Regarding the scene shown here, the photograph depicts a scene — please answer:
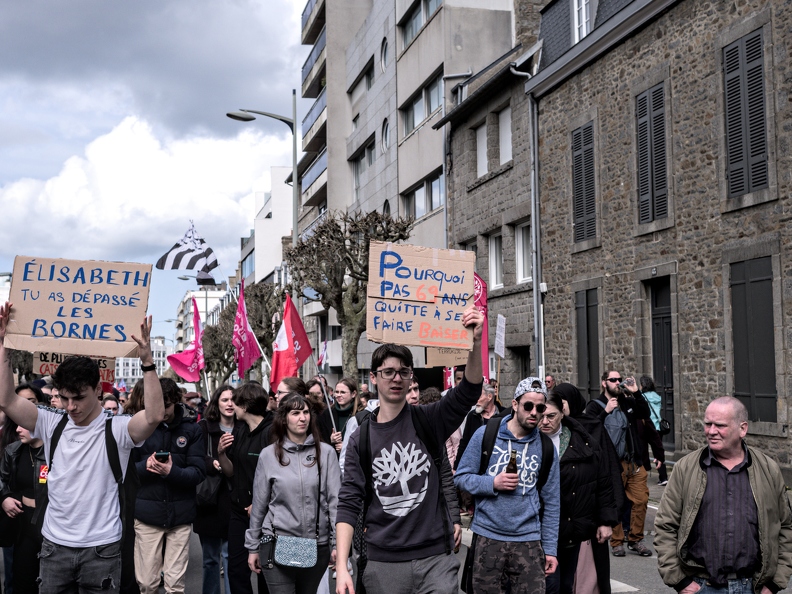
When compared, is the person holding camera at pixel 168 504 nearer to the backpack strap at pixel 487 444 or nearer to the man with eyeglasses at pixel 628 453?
the backpack strap at pixel 487 444

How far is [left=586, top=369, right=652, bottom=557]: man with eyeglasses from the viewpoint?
1038 cm

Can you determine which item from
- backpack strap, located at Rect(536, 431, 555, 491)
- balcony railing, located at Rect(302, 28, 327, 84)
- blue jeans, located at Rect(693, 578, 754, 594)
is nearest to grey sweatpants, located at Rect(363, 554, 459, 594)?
backpack strap, located at Rect(536, 431, 555, 491)

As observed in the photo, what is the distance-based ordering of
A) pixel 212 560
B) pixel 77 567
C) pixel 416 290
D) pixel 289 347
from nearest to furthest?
1. pixel 77 567
2. pixel 416 290
3. pixel 212 560
4. pixel 289 347

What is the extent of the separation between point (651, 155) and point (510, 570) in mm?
13323

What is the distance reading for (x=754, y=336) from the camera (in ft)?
48.1

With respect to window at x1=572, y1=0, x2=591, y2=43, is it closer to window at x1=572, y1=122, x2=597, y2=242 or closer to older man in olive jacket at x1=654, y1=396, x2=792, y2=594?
window at x1=572, y1=122, x2=597, y2=242

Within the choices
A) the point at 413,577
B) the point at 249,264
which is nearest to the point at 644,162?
the point at 413,577

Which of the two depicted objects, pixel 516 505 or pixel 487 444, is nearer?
pixel 516 505

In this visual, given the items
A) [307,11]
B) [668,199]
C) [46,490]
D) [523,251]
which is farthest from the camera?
[307,11]

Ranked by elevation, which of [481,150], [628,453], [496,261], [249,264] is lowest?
[628,453]

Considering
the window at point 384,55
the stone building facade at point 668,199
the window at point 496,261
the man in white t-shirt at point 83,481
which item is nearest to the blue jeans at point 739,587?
the man in white t-shirt at point 83,481

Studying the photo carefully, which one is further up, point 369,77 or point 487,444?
point 369,77

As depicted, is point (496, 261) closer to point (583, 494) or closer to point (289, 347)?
point (289, 347)

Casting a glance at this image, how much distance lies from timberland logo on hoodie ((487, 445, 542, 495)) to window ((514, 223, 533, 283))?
17.4 m
